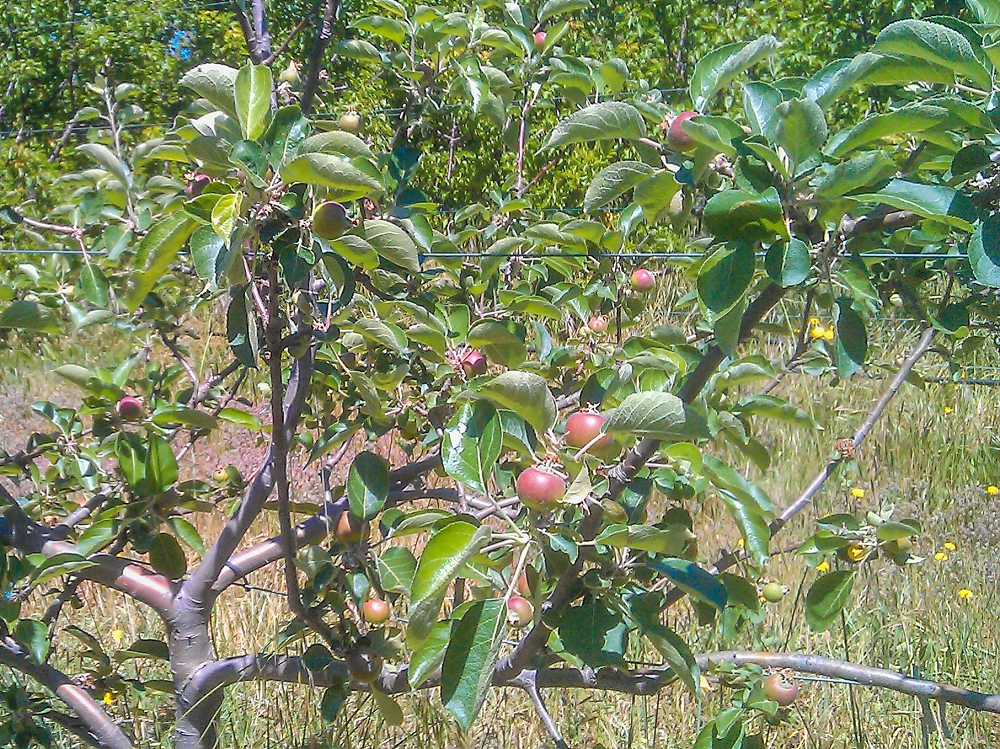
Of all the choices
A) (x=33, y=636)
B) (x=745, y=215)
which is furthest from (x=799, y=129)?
(x=33, y=636)

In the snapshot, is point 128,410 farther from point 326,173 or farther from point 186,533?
point 326,173

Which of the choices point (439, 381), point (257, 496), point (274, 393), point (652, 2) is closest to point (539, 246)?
point (439, 381)

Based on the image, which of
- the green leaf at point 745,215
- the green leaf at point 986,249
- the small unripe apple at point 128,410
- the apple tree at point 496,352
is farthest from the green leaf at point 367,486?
the green leaf at point 986,249

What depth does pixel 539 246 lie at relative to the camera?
5.70ft

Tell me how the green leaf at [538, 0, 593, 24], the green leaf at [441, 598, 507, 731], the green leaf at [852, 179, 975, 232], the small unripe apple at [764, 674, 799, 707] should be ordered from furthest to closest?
1. the green leaf at [538, 0, 593, 24]
2. the small unripe apple at [764, 674, 799, 707]
3. the green leaf at [441, 598, 507, 731]
4. the green leaf at [852, 179, 975, 232]

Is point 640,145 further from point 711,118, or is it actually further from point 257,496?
point 257,496

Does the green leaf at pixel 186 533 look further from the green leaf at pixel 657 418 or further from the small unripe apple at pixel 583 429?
the green leaf at pixel 657 418

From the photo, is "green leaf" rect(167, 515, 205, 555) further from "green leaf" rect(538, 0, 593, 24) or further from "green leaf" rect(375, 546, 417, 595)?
"green leaf" rect(538, 0, 593, 24)

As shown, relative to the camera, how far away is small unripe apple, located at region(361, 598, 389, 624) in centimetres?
137

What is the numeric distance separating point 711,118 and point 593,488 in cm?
37

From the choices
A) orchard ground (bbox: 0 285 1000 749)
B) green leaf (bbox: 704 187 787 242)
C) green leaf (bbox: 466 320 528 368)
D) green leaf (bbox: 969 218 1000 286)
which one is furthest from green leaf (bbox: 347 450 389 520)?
green leaf (bbox: 969 218 1000 286)

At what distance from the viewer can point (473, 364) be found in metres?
1.34

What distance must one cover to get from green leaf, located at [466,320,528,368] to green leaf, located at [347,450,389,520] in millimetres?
212

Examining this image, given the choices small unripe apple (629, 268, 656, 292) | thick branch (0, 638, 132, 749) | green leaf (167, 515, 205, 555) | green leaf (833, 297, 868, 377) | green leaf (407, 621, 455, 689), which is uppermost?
green leaf (833, 297, 868, 377)
